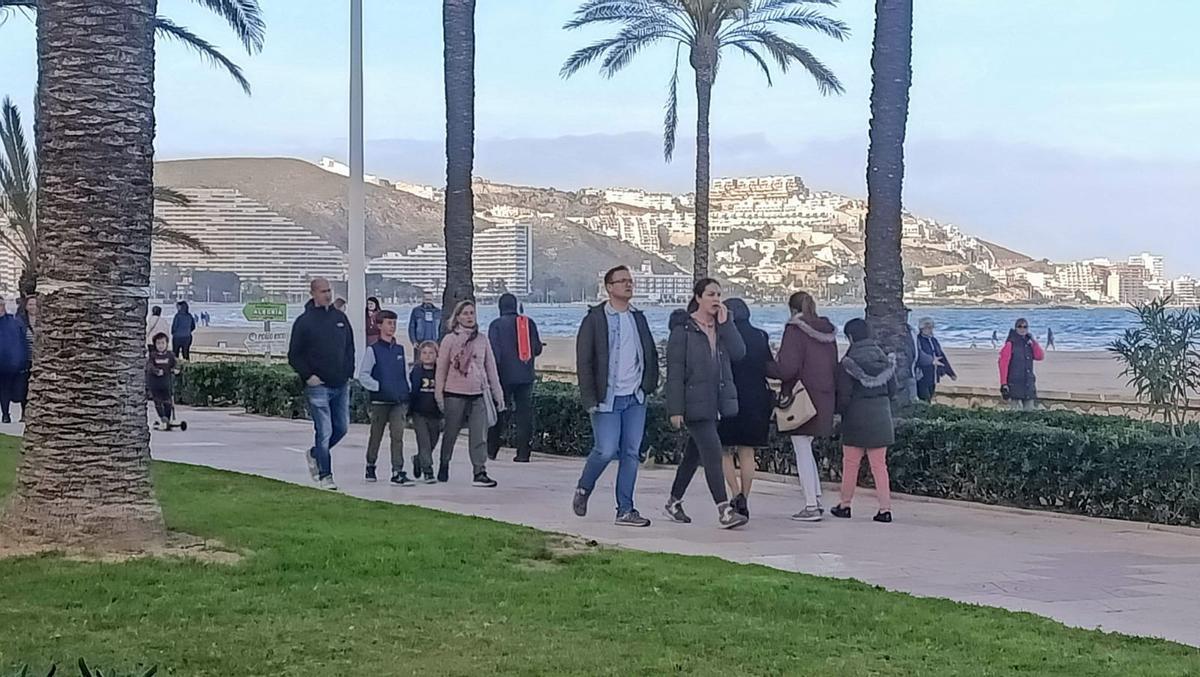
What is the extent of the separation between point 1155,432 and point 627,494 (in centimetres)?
398

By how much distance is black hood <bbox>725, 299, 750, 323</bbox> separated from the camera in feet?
34.6

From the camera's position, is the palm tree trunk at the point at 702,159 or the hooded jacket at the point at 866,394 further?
the palm tree trunk at the point at 702,159

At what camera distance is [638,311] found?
10086 mm

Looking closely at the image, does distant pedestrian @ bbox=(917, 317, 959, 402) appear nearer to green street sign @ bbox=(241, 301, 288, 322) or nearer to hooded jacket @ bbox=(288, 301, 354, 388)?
hooded jacket @ bbox=(288, 301, 354, 388)

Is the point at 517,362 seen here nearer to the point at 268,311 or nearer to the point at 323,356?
the point at 323,356

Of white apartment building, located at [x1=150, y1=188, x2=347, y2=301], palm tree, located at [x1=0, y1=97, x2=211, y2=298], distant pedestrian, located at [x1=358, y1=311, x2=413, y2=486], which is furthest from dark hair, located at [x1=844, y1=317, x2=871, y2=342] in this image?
white apartment building, located at [x1=150, y1=188, x2=347, y2=301]

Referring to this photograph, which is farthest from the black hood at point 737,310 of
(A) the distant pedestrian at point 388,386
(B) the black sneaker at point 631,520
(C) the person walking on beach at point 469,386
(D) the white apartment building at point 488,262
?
(D) the white apartment building at point 488,262

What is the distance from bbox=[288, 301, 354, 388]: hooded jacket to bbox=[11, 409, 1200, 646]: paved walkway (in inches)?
39.7

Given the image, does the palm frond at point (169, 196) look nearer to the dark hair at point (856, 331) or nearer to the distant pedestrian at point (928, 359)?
the distant pedestrian at point (928, 359)

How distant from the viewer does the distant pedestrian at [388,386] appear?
12.4 m

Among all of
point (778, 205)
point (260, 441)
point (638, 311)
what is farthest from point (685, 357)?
point (778, 205)

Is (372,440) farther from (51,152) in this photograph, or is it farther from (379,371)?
(51,152)

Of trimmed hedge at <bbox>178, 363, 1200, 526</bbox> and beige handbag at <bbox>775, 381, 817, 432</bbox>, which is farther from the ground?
beige handbag at <bbox>775, 381, 817, 432</bbox>

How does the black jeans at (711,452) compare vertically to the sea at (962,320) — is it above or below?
below
